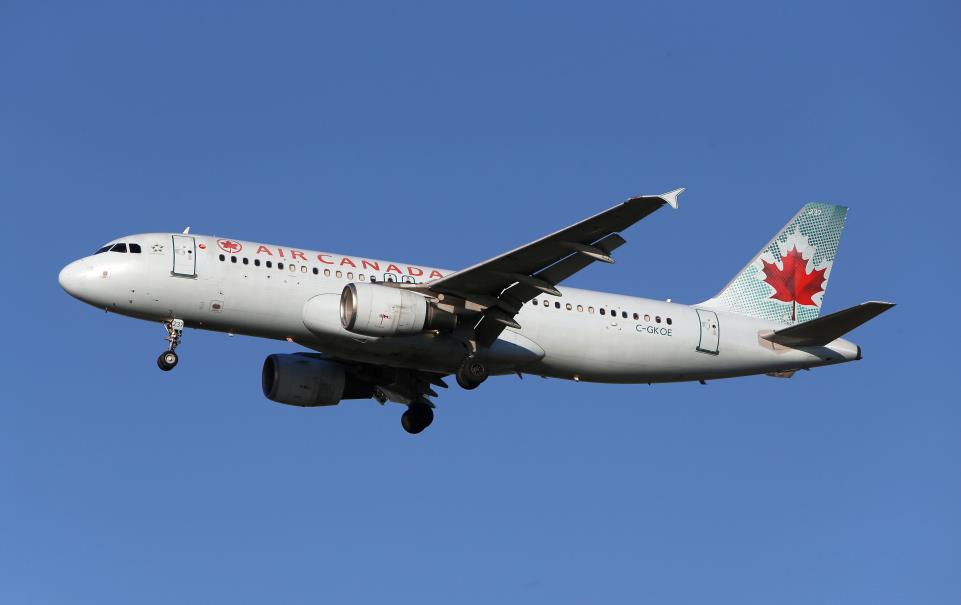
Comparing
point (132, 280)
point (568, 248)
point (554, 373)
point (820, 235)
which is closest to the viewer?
point (568, 248)

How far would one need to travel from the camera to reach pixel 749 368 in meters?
42.7

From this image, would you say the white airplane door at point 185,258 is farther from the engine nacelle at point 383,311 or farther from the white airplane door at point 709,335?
the white airplane door at point 709,335

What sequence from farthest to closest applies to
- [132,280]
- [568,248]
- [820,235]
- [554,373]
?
1. [820,235]
2. [554,373]
3. [132,280]
4. [568,248]

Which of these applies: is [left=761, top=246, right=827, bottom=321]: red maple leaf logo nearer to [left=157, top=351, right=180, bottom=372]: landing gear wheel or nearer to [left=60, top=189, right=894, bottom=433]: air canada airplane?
[left=60, top=189, right=894, bottom=433]: air canada airplane

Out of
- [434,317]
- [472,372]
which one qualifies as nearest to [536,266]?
[434,317]

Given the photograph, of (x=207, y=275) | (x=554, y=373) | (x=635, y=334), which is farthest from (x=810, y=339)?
(x=207, y=275)

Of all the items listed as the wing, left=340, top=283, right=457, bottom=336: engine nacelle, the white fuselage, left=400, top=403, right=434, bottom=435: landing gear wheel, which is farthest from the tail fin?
left=340, top=283, right=457, bottom=336: engine nacelle

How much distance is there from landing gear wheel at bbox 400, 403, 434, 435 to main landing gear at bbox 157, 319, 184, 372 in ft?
30.3

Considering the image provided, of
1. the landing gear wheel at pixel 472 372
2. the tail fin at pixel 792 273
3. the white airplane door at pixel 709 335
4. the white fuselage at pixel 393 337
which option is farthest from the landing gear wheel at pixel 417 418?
the tail fin at pixel 792 273

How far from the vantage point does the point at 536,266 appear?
3691 centimetres

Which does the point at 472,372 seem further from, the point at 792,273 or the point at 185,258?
the point at 792,273

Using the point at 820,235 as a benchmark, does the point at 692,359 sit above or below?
below

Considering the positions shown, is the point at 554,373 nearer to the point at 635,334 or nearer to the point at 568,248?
the point at 635,334

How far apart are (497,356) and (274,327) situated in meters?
6.51
